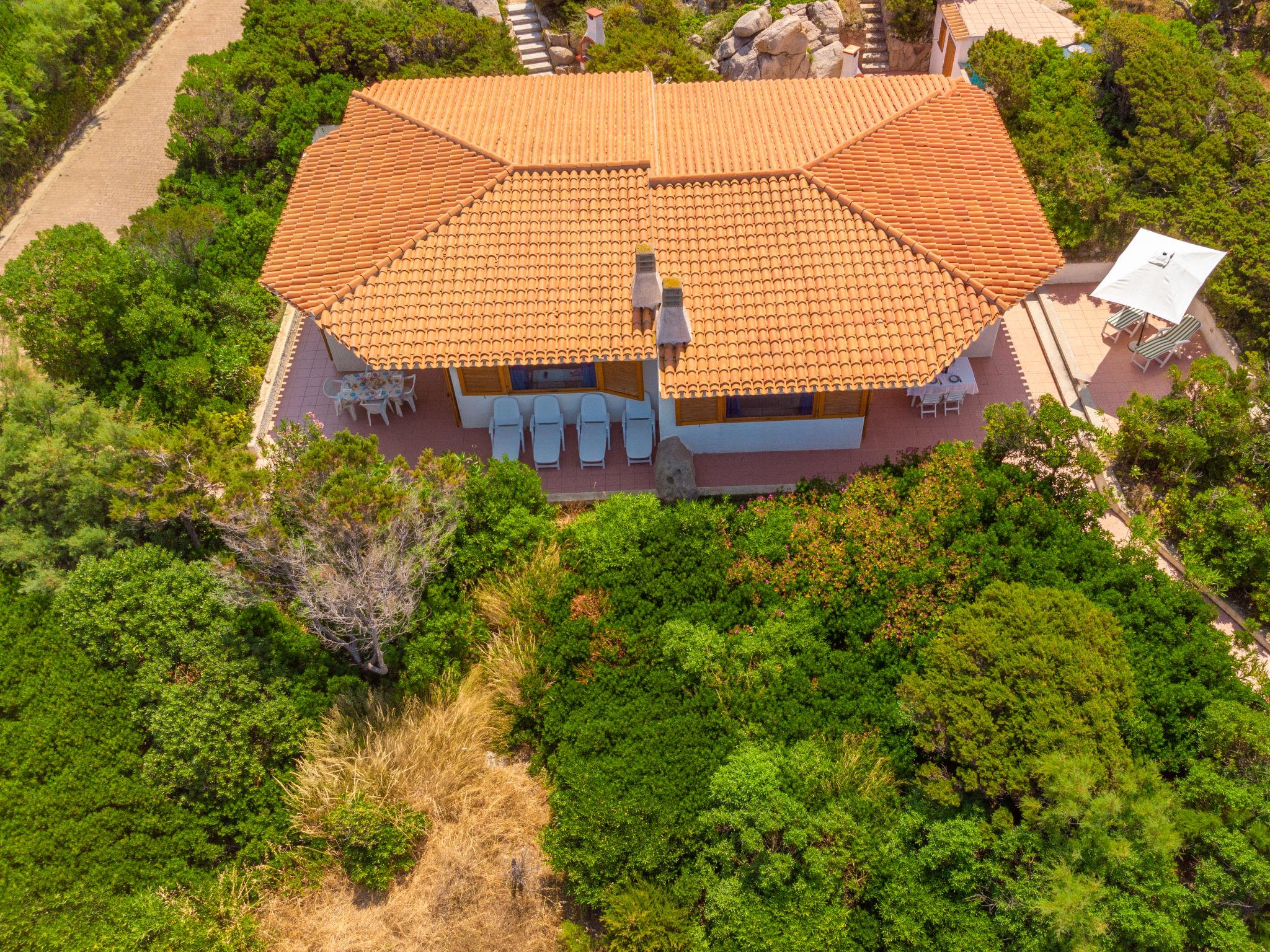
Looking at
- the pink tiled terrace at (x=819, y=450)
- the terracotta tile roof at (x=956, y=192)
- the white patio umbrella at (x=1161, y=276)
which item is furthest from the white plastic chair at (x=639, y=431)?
the white patio umbrella at (x=1161, y=276)

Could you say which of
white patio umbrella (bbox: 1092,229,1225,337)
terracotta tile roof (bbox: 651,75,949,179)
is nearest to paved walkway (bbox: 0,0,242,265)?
terracotta tile roof (bbox: 651,75,949,179)

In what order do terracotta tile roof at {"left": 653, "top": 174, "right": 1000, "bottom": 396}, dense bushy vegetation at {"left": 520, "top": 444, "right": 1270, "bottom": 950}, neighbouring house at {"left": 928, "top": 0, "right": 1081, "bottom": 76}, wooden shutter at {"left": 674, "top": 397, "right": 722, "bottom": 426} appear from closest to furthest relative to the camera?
dense bushy vegetation at {"left": 520, "top": 444, "right": 1270, "bottom": 950}
terracotta tile roof at {"left": 653, "top": 174, "right": 1000, "bottom": 396}
wooden shutter at {"left": 674, "top": 397, "right": 722, "bottom": 426}
neighbouring house at {"left": 928, "top": 0, "right": 1081, "bottom": 76}

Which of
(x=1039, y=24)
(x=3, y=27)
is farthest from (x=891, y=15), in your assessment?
(x=3, y=27)

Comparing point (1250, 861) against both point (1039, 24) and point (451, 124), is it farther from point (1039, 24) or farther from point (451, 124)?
point (1039, 24)

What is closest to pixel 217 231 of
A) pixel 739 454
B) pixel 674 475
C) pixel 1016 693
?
pixel 674 475

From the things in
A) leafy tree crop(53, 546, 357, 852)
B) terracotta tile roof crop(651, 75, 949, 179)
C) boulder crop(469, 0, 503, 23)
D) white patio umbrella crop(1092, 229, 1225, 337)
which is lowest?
leafy tree crop(53, 546, 357, 852)

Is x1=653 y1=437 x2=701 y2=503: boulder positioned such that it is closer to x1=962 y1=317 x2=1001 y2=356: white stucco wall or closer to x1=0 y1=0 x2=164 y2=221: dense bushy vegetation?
x1=962 y1=317 x2=1001 y2=356: white stucco wall
